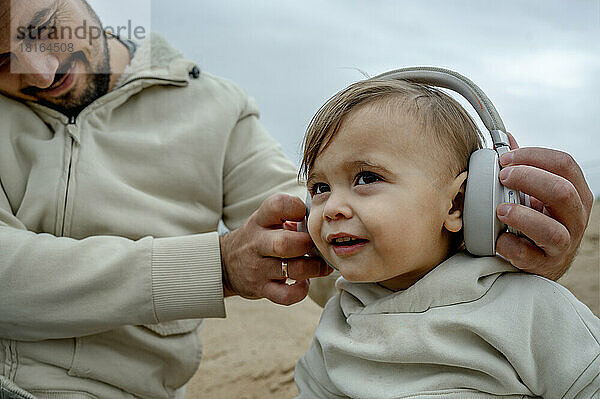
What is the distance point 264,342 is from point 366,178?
59.2 inches

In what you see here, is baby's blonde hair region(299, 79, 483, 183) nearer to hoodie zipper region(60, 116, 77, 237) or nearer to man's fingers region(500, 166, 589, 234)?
man's fingers region(500, 166, 589, 234)

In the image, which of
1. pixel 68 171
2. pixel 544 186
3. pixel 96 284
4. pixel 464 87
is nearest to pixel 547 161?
pixel 544 186

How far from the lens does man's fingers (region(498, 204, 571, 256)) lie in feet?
2.46

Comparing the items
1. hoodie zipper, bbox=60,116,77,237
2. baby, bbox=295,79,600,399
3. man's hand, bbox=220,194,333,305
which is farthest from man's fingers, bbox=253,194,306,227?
hoodie zipper, bbox=60,116,77,237

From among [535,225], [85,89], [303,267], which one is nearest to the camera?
[535,225]

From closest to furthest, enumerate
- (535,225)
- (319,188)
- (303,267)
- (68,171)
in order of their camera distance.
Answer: (535,225)
(319,188)
(303,267)
(68,171)

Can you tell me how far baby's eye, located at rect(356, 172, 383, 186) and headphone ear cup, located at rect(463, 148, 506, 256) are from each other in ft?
0.36

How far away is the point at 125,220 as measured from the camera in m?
1.23

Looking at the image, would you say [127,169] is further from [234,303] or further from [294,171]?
[234,303]

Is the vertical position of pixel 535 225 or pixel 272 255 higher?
pixel 535 225

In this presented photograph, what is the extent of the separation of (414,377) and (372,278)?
13 centimetres

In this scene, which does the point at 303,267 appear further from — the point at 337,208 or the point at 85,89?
the point at 85,89

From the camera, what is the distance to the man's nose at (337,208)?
78cm

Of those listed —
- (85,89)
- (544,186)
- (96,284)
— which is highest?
(544,186)
